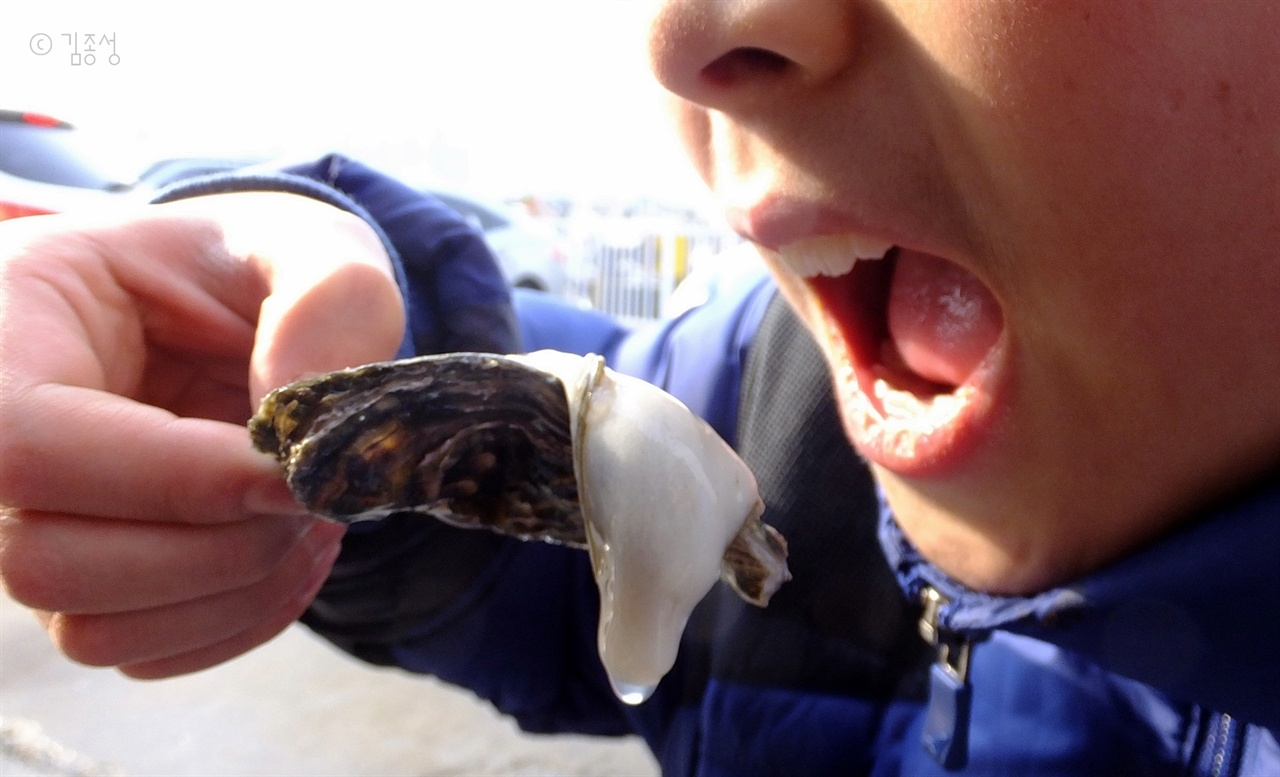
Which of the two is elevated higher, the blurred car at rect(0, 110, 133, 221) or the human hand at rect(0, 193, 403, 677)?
the blurred car at rect(0, 110, 133, 221)

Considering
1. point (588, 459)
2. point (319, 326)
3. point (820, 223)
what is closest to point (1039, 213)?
point (820, 223)

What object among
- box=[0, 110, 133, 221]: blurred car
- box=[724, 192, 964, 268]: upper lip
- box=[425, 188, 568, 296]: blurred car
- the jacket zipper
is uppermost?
box=[724, 192, 964, 268]: upper lip

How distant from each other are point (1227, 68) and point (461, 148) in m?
0.91

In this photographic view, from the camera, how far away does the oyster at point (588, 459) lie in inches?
14.5

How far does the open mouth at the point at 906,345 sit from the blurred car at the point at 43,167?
491mm

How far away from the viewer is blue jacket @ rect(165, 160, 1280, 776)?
479 millimetres

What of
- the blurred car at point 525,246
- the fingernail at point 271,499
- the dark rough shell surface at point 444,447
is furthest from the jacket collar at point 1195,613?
the blurred car at point 525,246

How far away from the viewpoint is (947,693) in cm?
65

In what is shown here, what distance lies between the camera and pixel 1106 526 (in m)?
0.50

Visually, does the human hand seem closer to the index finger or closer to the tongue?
the index finger

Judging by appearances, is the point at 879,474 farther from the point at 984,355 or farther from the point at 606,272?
the point at 606,272

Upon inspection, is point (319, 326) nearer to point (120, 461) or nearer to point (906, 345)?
point (120, 461)

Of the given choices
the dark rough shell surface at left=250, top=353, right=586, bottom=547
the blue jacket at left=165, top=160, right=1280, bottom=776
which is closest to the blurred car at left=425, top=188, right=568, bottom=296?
the blue jacket at left=165, top=160, right=1280, bottom=776

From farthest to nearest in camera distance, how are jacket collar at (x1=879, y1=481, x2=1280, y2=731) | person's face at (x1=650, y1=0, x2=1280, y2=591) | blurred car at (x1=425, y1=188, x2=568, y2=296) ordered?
blurred car at (x1=425, y1=188, x2=568, y2=296) < jacket collar at (x1=879, y1=481, x2=1280, y2=731) < person's face at (x1=650, y1=0, x2=1280, y2=591)
